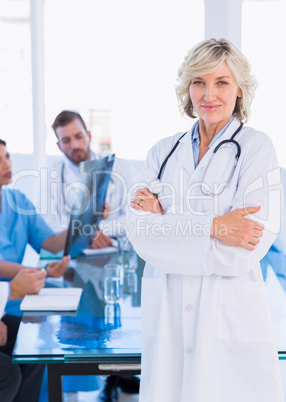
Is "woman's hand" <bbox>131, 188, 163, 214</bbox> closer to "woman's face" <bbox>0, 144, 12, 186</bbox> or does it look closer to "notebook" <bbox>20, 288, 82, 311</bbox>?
"notebook" <bbox>20, 288, 82, 311</bbox>

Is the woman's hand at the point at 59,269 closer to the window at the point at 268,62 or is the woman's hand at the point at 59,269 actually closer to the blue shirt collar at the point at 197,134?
the blue shirt collar at the point at 197,134

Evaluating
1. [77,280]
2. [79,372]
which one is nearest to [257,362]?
[79,372]

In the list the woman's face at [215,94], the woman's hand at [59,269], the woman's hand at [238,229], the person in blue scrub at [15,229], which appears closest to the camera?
the woman's hand at [238,229]

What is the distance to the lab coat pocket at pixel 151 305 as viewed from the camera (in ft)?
5.24

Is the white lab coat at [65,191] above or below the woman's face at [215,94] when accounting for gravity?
below

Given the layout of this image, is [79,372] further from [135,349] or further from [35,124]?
[35,124]

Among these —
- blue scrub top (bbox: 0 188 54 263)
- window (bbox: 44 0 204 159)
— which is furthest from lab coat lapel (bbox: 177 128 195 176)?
window (bbox: 44 0 204 159)

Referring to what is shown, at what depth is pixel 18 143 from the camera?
4.21 m

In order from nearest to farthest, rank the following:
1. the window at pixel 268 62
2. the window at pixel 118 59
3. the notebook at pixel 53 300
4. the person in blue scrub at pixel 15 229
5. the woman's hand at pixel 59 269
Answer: the notebook at pixel 53 300 → the woman's hand at pixel 59 269 → the person in blue scrub at pixel 15 229 → the window at pixel 268 62 → the window at pixel 118 59

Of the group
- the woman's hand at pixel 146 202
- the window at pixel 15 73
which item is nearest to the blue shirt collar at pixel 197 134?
the woman's hand at pixel 146 202

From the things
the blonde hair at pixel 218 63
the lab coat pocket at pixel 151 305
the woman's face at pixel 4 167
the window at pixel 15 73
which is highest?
the window at pixel 15 73

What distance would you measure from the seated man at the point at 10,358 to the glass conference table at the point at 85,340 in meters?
0.20

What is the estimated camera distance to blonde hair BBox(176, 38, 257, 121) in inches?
61.0

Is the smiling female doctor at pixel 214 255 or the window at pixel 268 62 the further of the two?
the window at pixel 268 62
